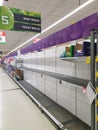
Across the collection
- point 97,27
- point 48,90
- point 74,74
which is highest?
point 97,27

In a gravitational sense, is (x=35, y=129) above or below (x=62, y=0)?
below

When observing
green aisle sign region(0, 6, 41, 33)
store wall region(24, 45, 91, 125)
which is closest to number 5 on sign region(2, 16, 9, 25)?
green aisle sign region(0, 6, 41, 33)

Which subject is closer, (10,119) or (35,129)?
(35,129)

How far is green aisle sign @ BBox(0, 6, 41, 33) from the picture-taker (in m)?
4.48

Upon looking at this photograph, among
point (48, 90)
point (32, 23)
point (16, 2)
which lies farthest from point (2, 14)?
point (48, 90)

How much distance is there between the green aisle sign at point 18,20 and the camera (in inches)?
176

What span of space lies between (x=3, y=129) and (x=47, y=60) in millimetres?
2500

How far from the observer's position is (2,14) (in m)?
4.47

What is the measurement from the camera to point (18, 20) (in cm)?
469

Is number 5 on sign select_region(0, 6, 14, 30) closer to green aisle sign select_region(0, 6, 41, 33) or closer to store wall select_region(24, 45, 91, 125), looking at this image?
green aisle sign select_region(0, 6, 41, 33)

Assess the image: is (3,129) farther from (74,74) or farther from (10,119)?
(74,74)

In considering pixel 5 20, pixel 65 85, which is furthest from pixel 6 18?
pixel 65 85

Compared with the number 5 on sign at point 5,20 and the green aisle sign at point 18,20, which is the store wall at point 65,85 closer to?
the green aisle sign at point 18,20

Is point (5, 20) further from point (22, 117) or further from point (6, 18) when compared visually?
point (22, 117)
